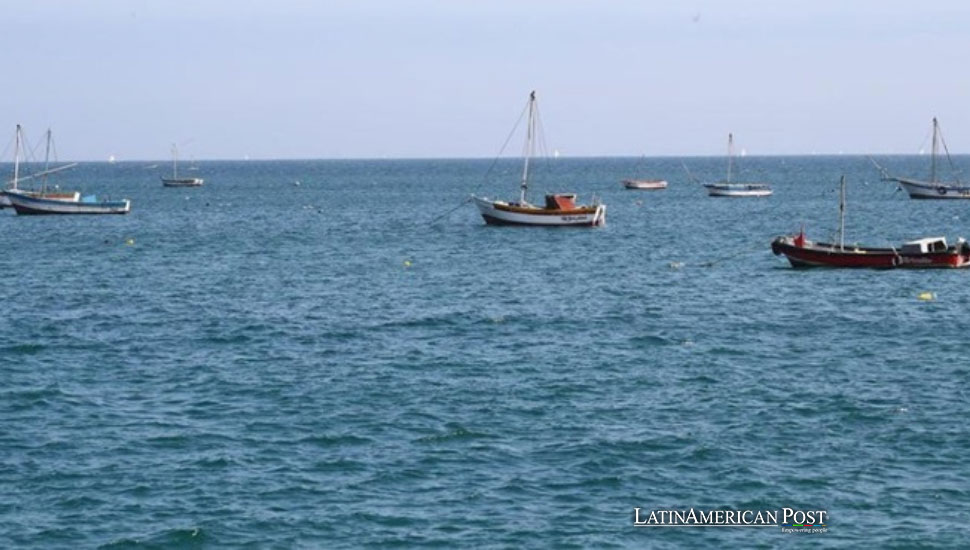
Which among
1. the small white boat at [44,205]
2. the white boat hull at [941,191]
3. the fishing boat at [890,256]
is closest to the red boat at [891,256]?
the fishing boat at [890,256]

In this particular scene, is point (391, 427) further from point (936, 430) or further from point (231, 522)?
point (936, 430)

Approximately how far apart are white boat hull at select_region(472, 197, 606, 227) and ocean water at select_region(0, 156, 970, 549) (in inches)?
Result: 1255

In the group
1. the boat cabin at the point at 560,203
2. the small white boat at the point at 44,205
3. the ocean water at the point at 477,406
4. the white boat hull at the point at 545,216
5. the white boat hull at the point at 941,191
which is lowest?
the ocean water at the point at 477,406

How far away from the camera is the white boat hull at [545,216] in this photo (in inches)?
5231

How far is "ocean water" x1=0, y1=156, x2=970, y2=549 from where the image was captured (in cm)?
3716

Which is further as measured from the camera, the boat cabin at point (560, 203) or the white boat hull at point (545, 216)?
the boat cabin at point (560, 203)

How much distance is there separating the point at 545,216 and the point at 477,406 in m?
83.1

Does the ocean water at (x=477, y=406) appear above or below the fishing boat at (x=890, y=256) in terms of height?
below

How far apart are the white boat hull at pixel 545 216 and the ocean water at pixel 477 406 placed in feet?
105

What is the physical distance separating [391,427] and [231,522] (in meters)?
11.0

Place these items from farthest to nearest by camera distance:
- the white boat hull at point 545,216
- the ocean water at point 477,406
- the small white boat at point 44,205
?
1. the small white boat at point 44,205
2. the white boat hull at point 545,216
3. the ocean water at point 477,406

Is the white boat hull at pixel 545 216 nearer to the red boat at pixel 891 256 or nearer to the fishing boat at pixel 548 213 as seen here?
the fishing boat at pixel 548 213

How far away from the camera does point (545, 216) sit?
5221 inches

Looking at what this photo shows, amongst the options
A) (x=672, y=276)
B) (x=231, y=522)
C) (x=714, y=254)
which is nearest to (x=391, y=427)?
(x=231, y=522)
